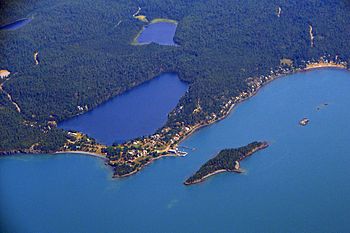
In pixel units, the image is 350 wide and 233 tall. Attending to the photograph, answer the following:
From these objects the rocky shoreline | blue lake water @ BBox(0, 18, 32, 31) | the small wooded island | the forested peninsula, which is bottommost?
the small wooded island

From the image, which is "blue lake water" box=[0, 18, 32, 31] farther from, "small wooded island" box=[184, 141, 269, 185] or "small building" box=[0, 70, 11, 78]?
"small wooded island" box=[184, 141, 269, 185]

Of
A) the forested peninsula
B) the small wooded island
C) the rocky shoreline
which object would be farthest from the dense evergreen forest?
the small wooded island

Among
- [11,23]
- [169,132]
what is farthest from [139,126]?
[11,23]

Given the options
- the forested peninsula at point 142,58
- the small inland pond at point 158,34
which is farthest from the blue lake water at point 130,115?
the small inland pond at point 158,34

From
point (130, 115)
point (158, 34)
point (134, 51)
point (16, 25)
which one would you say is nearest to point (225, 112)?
point (130, 115)

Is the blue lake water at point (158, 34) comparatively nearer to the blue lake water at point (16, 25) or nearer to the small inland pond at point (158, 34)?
the small inland pond at point (158, 34)

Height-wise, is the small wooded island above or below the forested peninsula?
below
